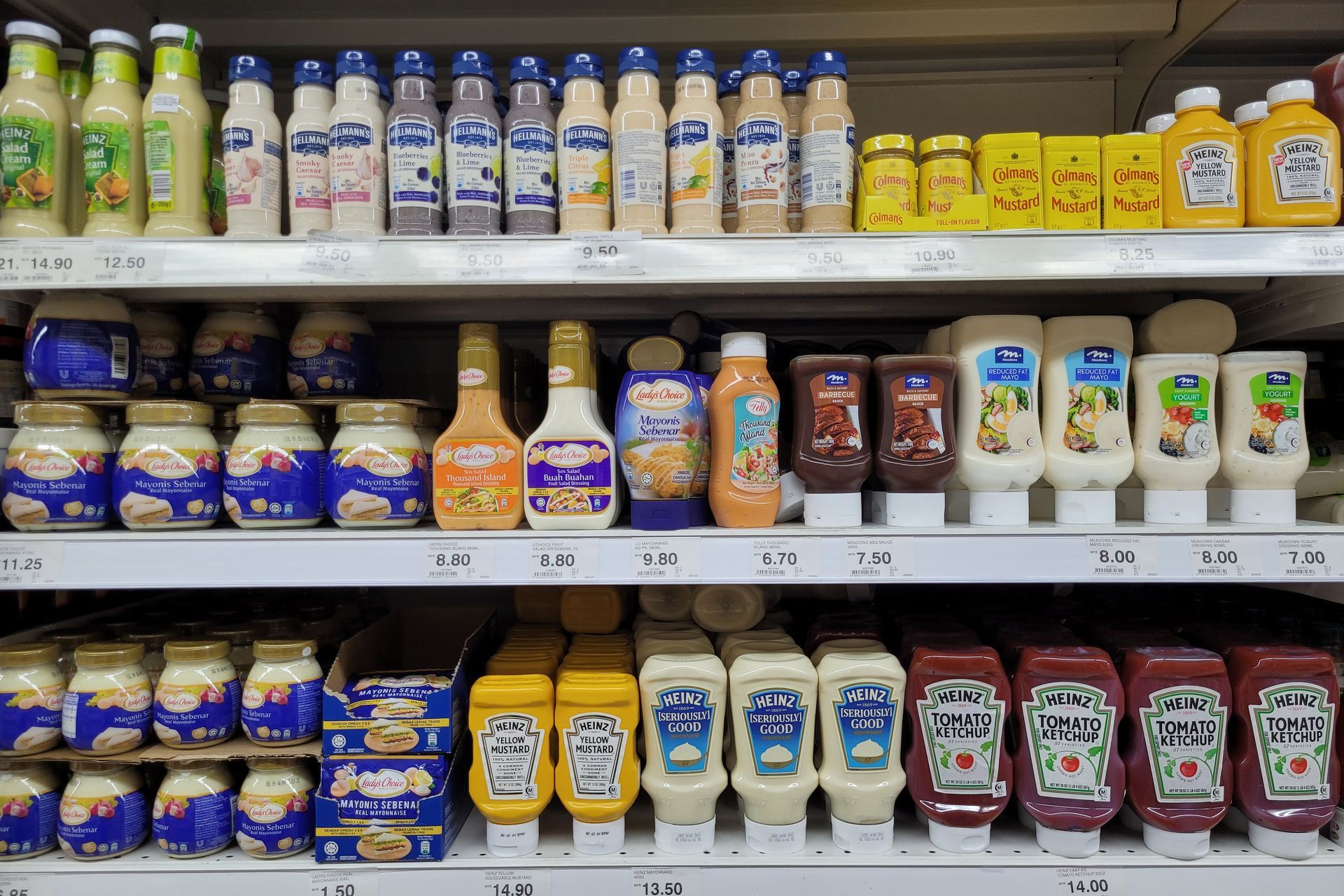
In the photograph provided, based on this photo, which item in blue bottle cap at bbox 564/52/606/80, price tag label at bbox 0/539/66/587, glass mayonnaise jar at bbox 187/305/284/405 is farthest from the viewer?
glass mayonnaise jar at bbox 187/305/284/405

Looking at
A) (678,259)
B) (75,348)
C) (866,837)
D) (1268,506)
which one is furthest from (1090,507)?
(75,348)

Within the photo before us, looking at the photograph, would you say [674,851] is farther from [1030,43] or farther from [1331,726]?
[1030,43]

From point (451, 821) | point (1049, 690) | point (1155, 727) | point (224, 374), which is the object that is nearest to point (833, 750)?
point (1049, 690)

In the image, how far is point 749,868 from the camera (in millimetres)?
1100

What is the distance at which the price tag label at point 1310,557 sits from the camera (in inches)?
42.8

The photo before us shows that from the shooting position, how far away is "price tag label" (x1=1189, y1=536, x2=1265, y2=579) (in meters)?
1.09

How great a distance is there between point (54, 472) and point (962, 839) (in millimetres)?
1489

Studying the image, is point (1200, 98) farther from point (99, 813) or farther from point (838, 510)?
point (99, 813)

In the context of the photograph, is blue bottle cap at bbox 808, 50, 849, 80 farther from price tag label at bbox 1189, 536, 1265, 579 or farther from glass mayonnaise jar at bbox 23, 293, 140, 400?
glass mayonnaise jar at bbox 23, 293, 140, 400

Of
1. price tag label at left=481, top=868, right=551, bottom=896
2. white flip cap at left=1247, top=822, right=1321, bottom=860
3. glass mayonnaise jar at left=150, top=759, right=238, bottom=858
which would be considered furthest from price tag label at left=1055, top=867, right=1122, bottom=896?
glass mayonnaise jar at left=150, top=759, right=238, bottom=858

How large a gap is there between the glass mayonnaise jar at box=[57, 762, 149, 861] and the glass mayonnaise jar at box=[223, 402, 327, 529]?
1.40 feet

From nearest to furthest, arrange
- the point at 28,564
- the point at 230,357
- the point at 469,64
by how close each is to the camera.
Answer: the point at 28,564
the point at 469,64
the point at 230,357

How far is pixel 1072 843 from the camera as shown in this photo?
3.65ft

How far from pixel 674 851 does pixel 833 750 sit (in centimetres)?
29
